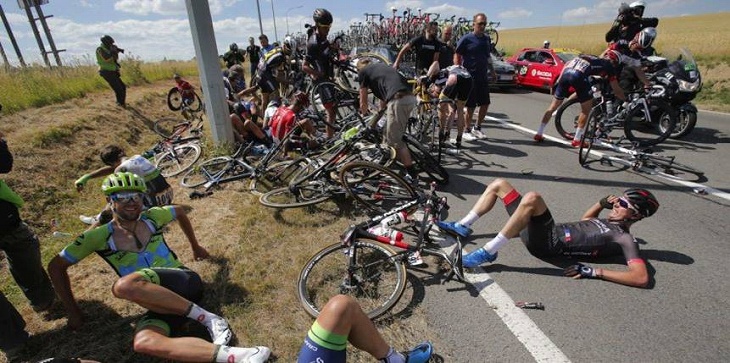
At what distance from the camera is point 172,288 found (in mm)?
2723

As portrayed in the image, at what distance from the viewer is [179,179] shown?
6.12 m

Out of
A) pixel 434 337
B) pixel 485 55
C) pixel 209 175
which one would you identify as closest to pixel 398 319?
pixel 434 337

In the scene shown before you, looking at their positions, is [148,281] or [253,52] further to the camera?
[253,52]

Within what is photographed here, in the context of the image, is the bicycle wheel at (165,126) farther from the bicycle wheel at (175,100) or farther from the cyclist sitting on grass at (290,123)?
the cyclist sitting on grass at (290,123)

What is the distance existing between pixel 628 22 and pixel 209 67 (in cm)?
820

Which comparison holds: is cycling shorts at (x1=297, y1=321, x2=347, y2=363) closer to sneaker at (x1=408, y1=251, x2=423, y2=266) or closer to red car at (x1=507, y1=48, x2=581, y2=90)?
sneaker at (x1=408, y1=251, x2=423, y2=266)

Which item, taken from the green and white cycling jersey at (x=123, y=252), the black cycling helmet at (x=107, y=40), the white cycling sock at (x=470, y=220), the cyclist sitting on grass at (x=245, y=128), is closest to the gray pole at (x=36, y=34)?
the black cycling helmet at (x=107, y=40)

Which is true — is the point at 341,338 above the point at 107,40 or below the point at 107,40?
below

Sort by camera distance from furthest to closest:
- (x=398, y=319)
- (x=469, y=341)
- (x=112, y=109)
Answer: (x=112, y=109) → (x=398, y=319) → (x=469, y=341)

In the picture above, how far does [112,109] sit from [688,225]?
12565 millimetres

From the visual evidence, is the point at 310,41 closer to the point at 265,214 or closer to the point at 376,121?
the point at 376,121

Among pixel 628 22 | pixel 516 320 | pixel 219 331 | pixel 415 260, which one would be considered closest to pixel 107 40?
pixel 219 331

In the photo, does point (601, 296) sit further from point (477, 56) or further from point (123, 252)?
point (477, 56)

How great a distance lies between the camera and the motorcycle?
268 inches
